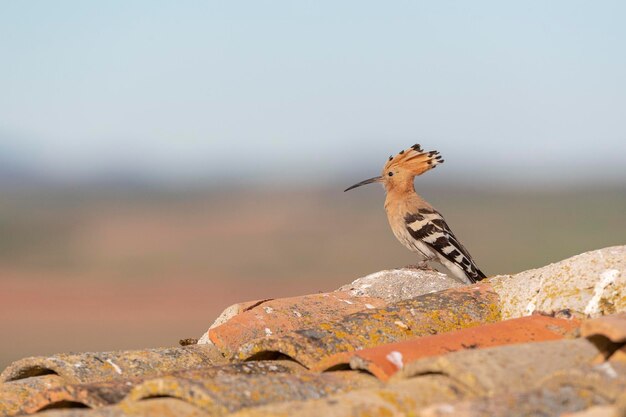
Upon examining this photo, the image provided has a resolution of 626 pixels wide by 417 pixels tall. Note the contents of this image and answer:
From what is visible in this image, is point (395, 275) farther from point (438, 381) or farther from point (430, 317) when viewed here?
point (438, 381)

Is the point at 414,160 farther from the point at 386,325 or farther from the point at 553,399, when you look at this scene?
the point at 553,399

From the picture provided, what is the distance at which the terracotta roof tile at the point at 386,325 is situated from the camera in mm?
4914

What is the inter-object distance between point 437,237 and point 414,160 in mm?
821

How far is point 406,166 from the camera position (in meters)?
11.0

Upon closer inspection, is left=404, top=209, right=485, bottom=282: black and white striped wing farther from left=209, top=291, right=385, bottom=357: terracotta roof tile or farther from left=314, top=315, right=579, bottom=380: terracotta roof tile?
left=314, top=315, right=579, bottom=380: terracotta roof tile

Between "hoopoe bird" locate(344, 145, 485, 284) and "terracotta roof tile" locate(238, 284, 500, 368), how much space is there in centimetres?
473

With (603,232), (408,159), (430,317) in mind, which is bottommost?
(603,232)

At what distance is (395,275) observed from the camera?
771cm

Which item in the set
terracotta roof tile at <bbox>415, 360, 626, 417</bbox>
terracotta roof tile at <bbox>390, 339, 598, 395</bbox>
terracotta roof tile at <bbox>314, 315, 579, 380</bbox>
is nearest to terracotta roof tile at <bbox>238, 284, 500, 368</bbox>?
terracotta roof tile at <bbox>314, 315, 579, 380</bbox>

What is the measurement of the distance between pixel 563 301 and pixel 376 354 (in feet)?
5.34

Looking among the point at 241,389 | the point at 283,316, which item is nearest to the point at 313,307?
the point at 283,316

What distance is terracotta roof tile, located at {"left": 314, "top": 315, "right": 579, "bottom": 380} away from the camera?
413 cm

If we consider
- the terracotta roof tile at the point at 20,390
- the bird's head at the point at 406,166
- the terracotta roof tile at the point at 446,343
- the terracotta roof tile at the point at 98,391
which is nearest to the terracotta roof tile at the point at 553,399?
the terracotta roof tile at the point at 446,343

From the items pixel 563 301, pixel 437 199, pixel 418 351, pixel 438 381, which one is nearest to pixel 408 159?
pixel 563 301
